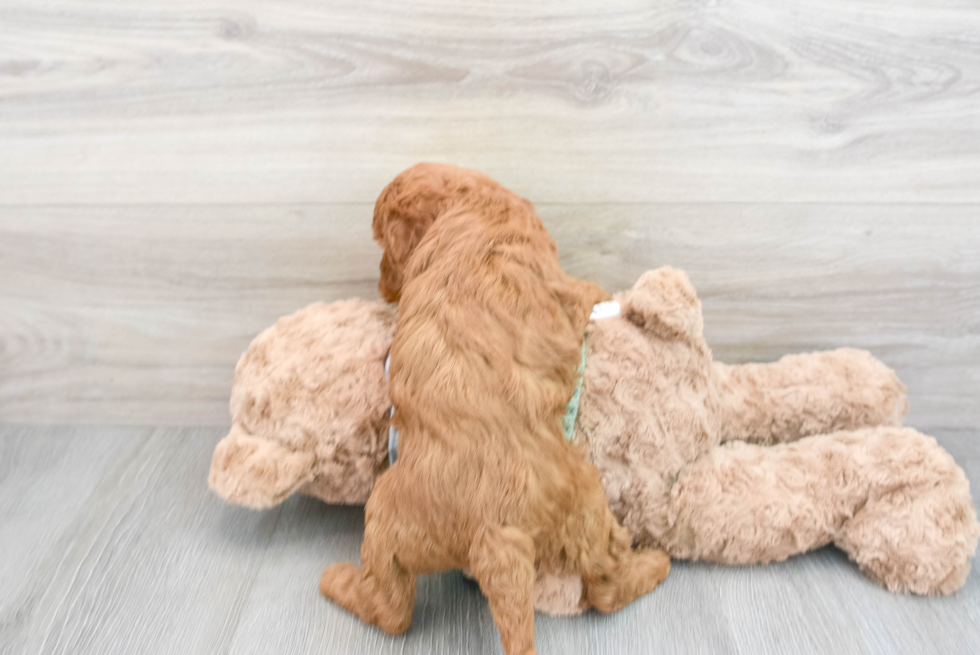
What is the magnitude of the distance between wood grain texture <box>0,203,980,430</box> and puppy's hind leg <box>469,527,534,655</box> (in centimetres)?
42

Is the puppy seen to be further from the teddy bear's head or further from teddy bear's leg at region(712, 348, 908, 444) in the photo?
teddy bear's leg at region(712, 348, 908, 444)

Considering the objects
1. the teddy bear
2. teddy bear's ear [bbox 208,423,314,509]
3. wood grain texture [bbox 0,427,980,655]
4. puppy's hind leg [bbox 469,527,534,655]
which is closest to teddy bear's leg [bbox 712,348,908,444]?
the teddy bear

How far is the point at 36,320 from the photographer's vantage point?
939 mm

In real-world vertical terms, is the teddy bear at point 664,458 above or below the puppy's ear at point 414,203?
below

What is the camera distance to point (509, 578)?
21.4 inches

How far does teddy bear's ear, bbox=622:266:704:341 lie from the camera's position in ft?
2.22

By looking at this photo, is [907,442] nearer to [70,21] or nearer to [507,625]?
[507,625]

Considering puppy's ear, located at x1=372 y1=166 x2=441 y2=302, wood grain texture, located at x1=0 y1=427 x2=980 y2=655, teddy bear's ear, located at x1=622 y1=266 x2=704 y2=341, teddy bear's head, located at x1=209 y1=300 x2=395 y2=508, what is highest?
puppy's ear, located at x1=372 y1=166 x2=441 y2=302

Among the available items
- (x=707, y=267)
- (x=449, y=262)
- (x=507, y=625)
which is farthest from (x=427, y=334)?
(x=707, y=267)

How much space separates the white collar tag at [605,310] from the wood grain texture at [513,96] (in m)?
0.18

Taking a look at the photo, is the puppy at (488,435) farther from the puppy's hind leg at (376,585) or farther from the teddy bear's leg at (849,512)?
the teddy bear's leg at (849,512)

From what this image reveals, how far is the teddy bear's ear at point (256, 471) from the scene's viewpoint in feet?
2.23

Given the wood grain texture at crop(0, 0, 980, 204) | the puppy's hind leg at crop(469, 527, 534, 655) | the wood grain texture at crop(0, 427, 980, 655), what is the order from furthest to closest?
the wood grain texture at crop(0, 0, 980, 204), the wood grain texture at crop(0, 427, 980, 655), the puppy's hind leg at crop(469, 527, 534, 655)

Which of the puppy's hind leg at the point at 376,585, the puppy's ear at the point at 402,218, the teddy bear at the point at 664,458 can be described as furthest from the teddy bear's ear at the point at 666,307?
the puppy's hind leg at the point at 376,585
